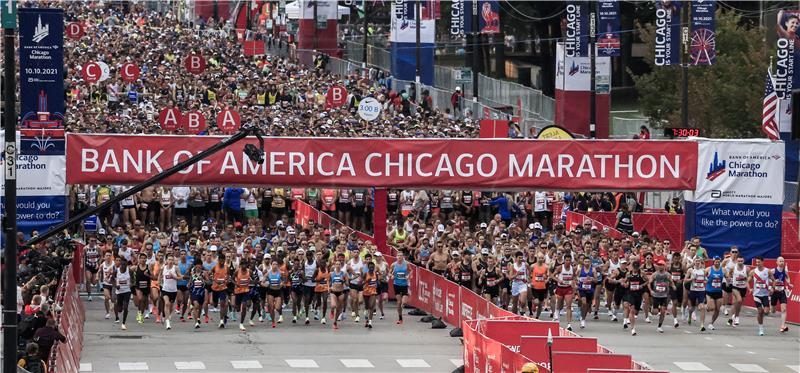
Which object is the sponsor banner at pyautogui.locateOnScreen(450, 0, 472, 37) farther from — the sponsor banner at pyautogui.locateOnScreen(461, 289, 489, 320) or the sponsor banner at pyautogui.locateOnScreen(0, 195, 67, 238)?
the sponsor banner at pyautogui.locateOnScreen(461, 289, 489, 320)

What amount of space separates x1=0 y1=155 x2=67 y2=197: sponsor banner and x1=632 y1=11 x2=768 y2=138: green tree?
1161 inches

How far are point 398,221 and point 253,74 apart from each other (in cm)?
2727

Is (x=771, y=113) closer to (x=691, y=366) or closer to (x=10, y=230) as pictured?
(x=691, y=366)

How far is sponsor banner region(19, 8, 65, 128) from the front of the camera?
103ft

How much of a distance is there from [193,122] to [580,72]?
15752mm

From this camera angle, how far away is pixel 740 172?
36.9m

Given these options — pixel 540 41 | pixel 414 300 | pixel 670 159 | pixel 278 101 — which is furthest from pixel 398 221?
pixel 540 41

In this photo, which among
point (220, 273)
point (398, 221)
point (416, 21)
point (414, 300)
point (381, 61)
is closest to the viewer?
point (220, 273)

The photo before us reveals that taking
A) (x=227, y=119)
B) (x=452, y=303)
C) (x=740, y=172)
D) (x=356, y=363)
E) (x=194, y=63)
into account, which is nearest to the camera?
(x=356, y=363)

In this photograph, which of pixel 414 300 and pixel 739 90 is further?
pixel 739 90

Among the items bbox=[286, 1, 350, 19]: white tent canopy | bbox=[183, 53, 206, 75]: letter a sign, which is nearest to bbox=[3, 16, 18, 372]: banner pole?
bbox=[183, 53, 206, 75]: letter a sign

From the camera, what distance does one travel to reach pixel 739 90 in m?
58.7

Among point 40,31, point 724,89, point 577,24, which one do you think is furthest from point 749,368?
point 724,89

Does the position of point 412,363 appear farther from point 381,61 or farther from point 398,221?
point 381,61
